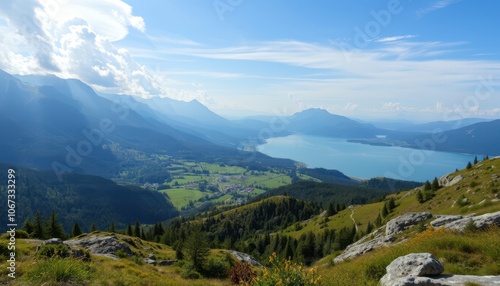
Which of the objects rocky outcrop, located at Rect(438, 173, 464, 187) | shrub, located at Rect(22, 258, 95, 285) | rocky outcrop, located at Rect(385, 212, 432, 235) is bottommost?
rocky outcrop, located at Rect(385, 212, 432, 235)

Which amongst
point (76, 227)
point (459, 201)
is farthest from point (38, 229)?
point (459, 201)

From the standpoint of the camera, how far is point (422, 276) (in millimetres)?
7820

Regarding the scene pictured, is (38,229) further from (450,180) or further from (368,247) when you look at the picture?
(450,180)

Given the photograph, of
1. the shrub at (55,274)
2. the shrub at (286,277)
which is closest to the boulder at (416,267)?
the shrub at (286,277)

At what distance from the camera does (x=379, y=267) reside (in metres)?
10.1

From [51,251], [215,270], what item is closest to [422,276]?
[51,251]

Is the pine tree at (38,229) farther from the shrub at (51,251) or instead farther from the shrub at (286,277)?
the shrub at (286,277)

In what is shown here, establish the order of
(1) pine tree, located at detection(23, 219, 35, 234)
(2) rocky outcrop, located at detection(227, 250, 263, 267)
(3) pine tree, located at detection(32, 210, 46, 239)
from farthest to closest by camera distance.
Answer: (1) pine tree, located at detection(23, 219, 35, 234) → (3) pine tree, located at detection(32, 210, 46, 239) → (2) rocky outcrop, located at detection(227, 250, 263, 267)

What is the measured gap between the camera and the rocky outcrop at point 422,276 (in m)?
7.13

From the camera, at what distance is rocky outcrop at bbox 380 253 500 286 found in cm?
713

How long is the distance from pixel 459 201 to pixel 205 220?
129 metres

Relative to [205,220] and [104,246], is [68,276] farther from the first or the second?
[205,220]

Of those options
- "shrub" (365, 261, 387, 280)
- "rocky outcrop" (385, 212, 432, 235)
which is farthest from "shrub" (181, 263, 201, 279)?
"rocky outcrop" (385, 212, 432, 235)

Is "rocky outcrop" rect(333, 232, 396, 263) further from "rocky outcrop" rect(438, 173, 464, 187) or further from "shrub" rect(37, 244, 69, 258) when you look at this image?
"rocky outcrop" rect(438, 173, 464, 187)
